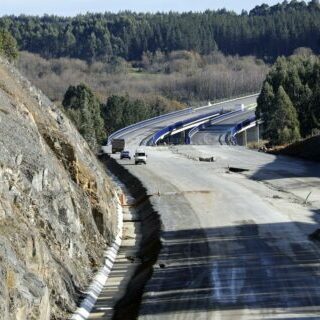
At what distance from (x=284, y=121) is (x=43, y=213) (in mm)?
72563

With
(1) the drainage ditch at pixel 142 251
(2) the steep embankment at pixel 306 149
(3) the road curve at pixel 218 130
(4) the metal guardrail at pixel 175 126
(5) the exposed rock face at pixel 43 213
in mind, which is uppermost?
(5) the exposed rock face at pixel 43 213

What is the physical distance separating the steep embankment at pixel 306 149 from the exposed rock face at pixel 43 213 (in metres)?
40.6

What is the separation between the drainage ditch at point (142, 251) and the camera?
78.2ft

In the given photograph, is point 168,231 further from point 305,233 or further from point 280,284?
point 280,284

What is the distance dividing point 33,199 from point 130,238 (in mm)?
13583

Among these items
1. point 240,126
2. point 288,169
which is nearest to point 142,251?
point 288,169

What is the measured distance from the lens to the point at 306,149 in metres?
78.3

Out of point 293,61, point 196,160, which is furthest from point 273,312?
point 293,61

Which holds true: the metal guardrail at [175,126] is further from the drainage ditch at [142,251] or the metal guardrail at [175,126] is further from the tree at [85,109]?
the drainage ditch at [142,251]

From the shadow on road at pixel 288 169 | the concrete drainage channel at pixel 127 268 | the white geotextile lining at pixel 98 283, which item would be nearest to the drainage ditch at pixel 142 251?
the concrete drainage channel at pixel 127 268

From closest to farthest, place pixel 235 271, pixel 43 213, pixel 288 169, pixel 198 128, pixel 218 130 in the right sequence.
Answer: pixel 43 213, pixel 235 271, pixel 288 169, pixel 218 130, pixel 198 128

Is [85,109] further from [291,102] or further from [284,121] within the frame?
[284,121]

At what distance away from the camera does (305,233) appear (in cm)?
3525

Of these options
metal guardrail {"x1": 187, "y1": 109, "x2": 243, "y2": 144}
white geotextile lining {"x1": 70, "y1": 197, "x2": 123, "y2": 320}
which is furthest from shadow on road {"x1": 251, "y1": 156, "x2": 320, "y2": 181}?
metal guardrail {"x1": 187, "y1": 109, "x2": 243, "y2": 144}
